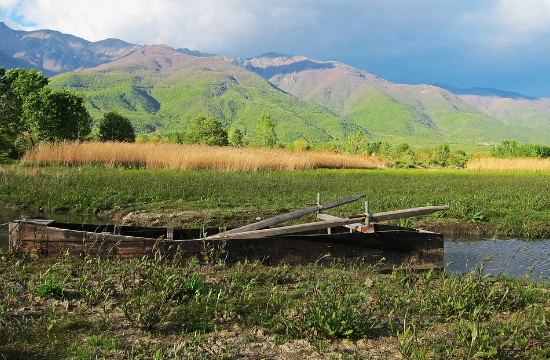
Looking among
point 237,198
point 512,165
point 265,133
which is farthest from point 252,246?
point 265,133

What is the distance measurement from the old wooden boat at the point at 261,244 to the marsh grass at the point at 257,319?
988 millimetres

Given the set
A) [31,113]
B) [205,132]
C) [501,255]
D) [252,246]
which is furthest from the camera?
[205,132]

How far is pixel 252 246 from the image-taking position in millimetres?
8328

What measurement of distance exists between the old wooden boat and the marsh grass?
988 mm

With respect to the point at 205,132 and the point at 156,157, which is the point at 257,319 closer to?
the point at 156,157

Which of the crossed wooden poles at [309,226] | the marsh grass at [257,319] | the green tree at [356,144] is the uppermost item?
the green tree at [356,144]

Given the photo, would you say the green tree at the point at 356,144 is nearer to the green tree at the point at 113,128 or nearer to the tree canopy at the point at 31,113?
the green tree at the point at 113,128

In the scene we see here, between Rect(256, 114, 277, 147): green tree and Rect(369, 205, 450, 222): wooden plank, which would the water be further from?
Rect(256, 114, 277, 147): green tree

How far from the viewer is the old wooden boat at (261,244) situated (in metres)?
8.03

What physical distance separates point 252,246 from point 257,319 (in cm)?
286

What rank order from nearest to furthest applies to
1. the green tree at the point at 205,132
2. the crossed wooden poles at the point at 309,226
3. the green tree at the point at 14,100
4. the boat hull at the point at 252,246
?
the boat hull at the point at 252,246 < the crossed wooden poles at the point at 309,226 < the green tree at the point at 14,100 < the green tree at the point at 205,132

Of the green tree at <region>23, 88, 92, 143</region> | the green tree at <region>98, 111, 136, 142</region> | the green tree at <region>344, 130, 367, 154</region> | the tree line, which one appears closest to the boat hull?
the tree line

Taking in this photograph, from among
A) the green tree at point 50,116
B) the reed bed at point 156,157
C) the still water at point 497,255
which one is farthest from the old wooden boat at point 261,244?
the green tree at point 50,116

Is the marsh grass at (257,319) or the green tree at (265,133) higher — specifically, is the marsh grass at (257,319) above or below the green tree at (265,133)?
below
